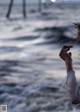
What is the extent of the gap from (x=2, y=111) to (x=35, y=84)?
5710 mm

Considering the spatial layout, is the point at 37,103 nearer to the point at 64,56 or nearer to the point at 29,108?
the point at 29,108

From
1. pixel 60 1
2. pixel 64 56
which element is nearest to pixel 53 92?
pixel 64 56

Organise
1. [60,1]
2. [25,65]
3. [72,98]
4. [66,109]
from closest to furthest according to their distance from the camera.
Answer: [72,98] → [66,109] → [25,65] → [60,1]

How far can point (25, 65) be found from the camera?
48.1 feet

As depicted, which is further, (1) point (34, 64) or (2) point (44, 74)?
(1) point (34, 64)

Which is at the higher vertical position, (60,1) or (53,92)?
(53,92)

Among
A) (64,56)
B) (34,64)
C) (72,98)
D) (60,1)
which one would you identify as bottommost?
(60,1)

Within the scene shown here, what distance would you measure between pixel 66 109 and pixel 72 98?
5.25 m

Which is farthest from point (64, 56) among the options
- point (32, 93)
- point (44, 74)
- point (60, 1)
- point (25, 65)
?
point (60, 1)

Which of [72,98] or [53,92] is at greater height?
[72,98]

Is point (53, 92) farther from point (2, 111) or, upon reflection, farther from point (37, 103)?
point (2, 111)

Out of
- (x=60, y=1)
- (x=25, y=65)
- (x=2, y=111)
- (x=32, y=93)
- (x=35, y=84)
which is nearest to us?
(x=2, y=111)

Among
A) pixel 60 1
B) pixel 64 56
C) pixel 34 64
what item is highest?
pixel 64 56

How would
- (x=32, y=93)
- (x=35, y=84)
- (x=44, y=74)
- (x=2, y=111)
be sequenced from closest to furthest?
(x=2, y=111) → (x=32, y=93) → (x=35, y=84) → (x=44, y=74)
